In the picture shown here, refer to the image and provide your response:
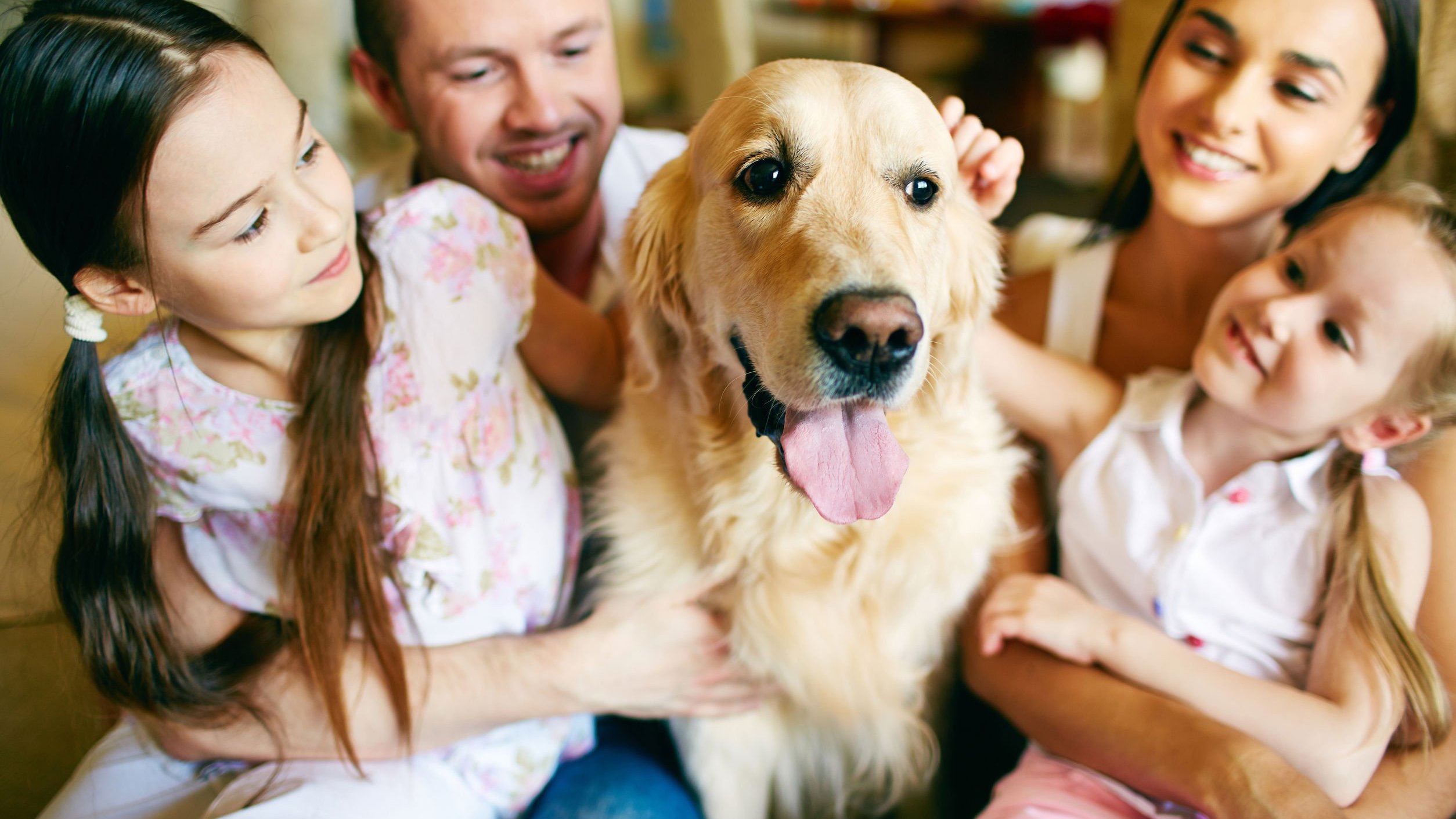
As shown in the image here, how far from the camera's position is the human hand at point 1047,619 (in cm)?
134

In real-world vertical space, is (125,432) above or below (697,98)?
above

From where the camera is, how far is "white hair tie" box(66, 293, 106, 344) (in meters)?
1.03

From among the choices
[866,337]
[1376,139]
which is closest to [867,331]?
[866,337]

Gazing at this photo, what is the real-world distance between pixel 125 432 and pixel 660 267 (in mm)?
759

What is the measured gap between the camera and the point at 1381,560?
1.20 meters

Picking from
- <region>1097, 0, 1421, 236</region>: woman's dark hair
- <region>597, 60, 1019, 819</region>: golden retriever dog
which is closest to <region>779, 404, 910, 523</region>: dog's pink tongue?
<region>597, 60, 1019, 819</region>: golden retriever dog

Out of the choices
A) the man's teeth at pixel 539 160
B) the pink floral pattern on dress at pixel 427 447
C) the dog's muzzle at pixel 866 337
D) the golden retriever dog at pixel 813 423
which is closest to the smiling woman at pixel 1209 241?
the golden retriever dog at pixel 813 423

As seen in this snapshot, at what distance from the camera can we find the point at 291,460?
123cm

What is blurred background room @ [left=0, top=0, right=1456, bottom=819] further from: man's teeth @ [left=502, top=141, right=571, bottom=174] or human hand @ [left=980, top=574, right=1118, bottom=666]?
human hand @ [left=980, top=574, right=1118, bottom=666]

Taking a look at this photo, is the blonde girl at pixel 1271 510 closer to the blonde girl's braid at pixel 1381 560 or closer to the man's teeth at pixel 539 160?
the blonde girl's braid at pixel 1381 560

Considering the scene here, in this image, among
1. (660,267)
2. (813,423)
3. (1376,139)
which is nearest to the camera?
(813,423)

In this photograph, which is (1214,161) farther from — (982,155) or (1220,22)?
(982,155)

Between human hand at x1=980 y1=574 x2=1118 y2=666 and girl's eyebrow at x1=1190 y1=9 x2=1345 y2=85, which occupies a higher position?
girl's eyebrow at x1=1190 y1=9 x2=1345 y2=85

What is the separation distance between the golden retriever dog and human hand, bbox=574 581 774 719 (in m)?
0.04
